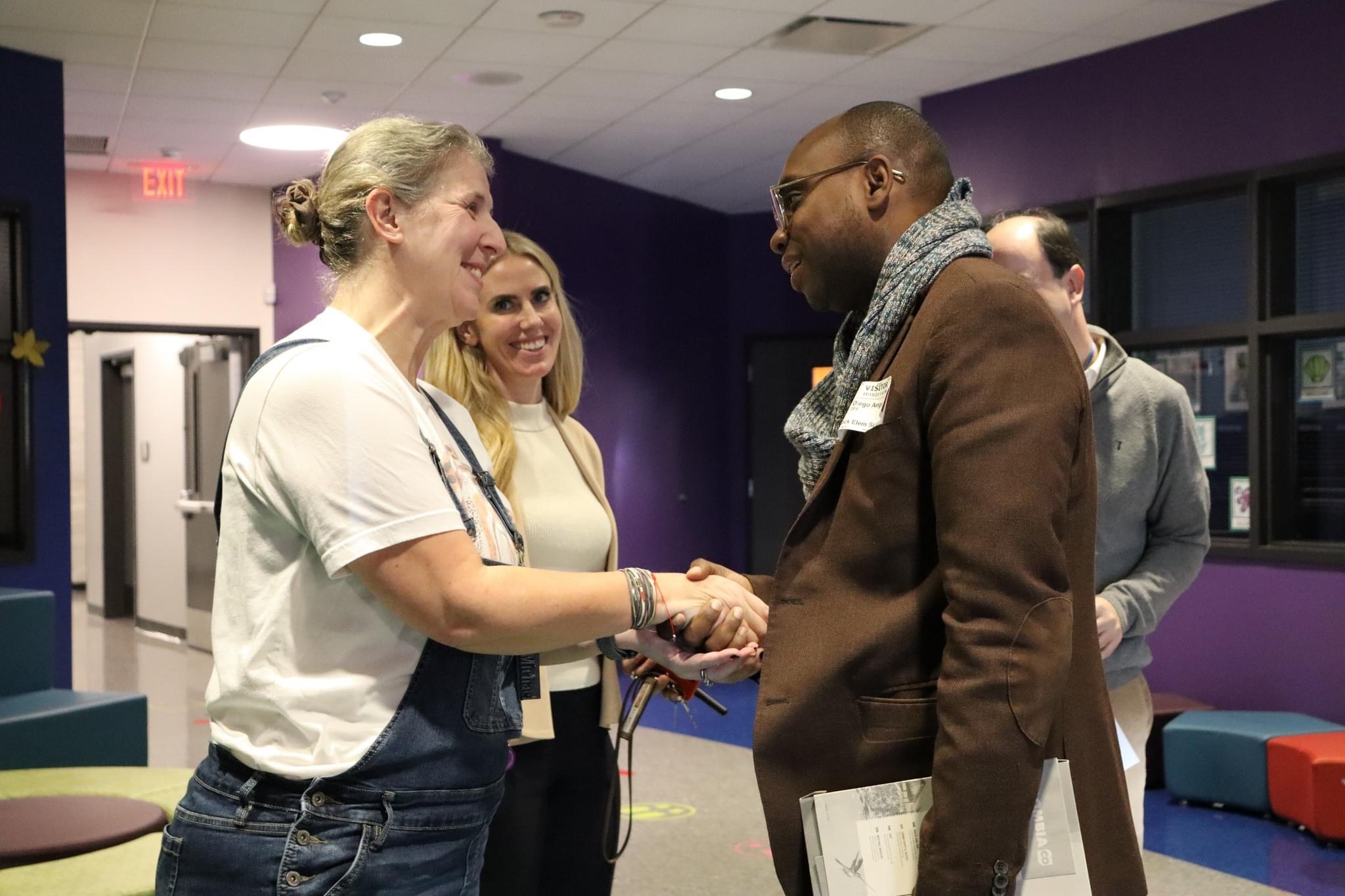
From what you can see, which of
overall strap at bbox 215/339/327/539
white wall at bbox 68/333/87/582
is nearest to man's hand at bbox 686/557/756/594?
overall strap at bbox 215/339/327/539

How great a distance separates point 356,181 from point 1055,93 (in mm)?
5768

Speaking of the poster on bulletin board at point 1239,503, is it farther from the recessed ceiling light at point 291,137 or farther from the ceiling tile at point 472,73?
the recessed ceiling light at point 291,137

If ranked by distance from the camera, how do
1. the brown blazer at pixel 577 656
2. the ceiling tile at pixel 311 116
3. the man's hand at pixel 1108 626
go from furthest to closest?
the ceiling tile at pixel 311 116
the brown blazer at pixel 577 656
the man's hand at pixel 1108 626

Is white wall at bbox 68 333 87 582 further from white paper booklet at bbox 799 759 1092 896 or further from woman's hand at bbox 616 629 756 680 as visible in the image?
white paper booklet at bbox 799 759 1092 896

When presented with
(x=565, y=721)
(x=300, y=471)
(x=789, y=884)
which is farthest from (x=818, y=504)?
(x=565, y=721)

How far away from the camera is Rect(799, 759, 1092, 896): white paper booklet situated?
1.53 meters

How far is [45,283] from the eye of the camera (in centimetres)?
662

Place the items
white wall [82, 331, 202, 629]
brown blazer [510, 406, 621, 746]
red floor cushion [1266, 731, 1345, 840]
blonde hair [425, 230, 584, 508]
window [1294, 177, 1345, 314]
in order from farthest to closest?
white wall [82, 331, 202, 629] → window [1294, 177, 1345, 314] → red floor cushion [1266, 731, 1345, 840] → blonde hair [425, 230, 584, 508] → brown blazer [510, 406, 621, 746]

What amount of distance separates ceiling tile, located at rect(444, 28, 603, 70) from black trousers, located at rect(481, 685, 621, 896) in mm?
4193

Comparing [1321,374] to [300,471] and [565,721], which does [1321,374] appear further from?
[300,471]

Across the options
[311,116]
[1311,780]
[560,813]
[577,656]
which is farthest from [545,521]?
[311,116]

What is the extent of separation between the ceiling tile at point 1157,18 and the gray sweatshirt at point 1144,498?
3.75 metres

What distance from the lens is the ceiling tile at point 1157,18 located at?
5.81m

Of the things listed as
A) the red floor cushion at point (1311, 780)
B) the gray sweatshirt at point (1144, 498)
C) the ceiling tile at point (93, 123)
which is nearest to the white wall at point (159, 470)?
the ceiling tile at point (93, 123)
